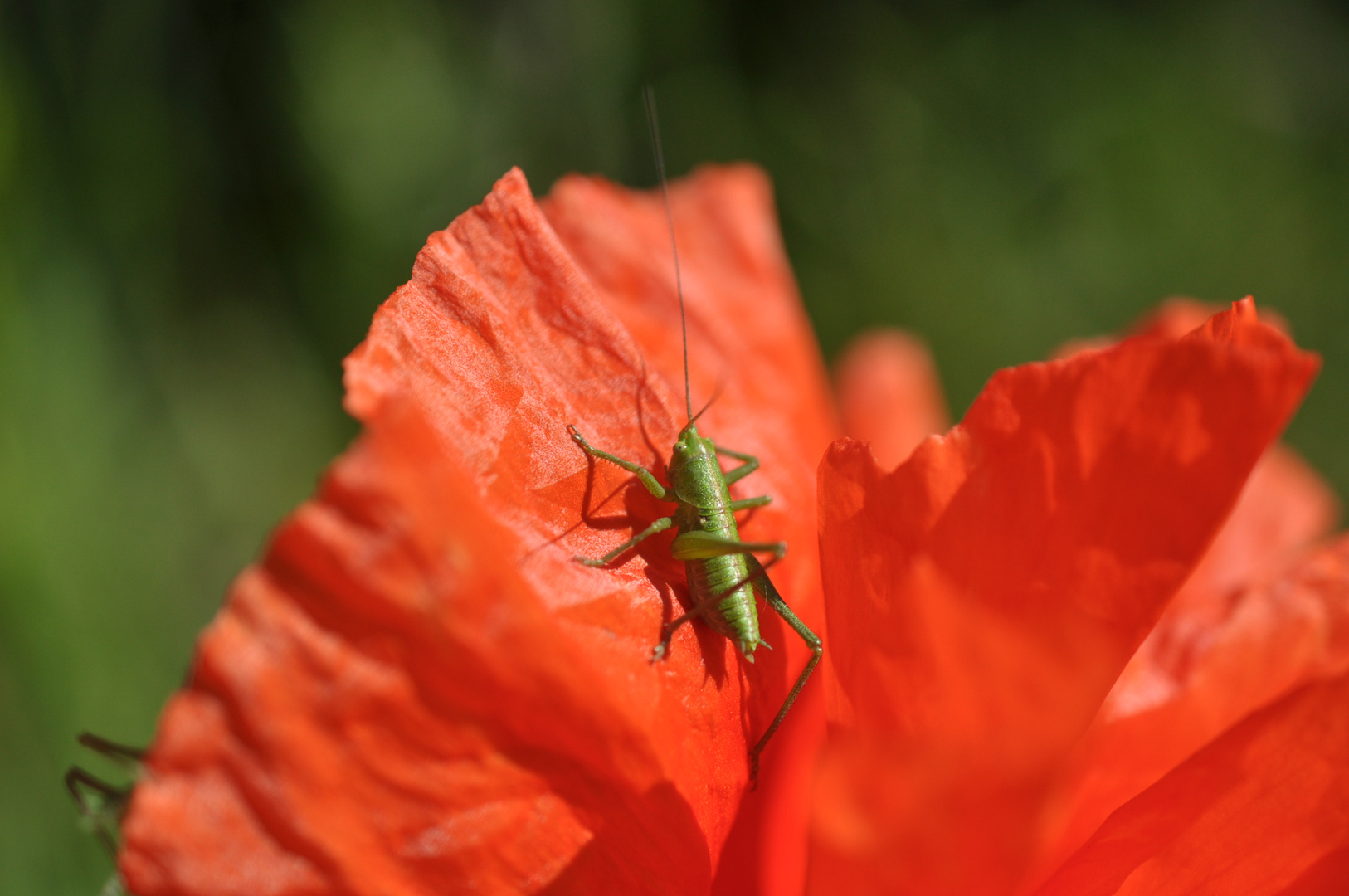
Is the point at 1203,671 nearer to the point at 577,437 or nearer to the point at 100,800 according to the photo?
the point at 577,437

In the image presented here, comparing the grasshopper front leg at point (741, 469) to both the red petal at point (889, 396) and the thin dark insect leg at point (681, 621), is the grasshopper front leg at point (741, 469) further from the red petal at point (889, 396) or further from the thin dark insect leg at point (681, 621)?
the red petal at point (889, 396)

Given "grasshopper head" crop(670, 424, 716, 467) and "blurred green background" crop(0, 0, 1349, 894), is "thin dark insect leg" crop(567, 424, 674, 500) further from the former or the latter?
"blurred green background" crop(0, 0, 1349, 894)

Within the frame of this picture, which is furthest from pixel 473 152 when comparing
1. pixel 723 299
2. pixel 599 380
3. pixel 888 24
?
pixel 599 380

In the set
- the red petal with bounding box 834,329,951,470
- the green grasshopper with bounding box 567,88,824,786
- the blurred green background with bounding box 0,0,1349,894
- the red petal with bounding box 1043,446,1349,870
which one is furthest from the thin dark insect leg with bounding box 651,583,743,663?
the blurred green background with bounding box 0,0,1349,894

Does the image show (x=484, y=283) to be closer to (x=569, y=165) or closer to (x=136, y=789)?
(x=136, y=789)

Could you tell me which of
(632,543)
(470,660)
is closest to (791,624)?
(632,543)
